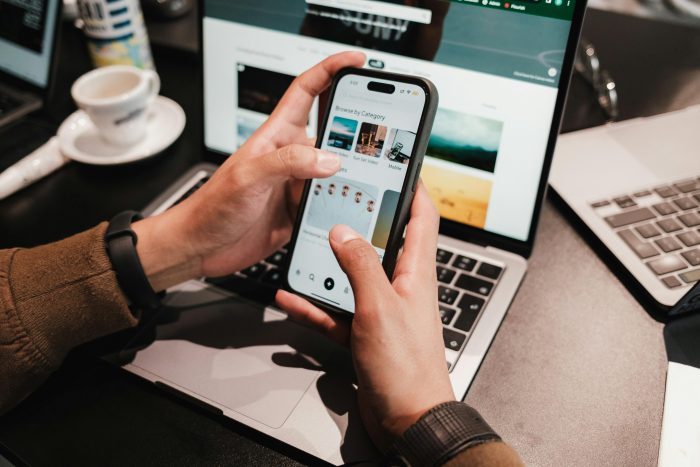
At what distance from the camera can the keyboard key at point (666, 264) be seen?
597 millimetres

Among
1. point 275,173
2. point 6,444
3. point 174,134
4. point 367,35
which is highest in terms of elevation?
point 367,35

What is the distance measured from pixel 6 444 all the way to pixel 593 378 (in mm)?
589

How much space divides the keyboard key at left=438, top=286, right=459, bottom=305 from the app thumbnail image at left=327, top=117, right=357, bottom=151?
0.63 ft

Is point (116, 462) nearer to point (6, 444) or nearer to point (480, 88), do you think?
point (6, 444)

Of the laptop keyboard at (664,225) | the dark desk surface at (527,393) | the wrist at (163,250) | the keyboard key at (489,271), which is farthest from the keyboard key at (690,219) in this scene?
the wrist at (163,250)

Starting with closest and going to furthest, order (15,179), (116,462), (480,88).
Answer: (116,462) → (480,88) → (15,179)

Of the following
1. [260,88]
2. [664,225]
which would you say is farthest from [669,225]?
[260,88]

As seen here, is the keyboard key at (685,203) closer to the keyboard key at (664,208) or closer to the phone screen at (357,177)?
the keyboard key at (664,208)

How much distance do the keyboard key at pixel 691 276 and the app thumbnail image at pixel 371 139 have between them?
377 mm

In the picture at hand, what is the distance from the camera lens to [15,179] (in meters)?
0.75

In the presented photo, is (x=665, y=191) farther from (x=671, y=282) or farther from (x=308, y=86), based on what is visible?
(x=308, y=86)

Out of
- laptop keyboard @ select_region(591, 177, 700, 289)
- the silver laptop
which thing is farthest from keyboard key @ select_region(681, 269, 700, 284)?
the silver laptop

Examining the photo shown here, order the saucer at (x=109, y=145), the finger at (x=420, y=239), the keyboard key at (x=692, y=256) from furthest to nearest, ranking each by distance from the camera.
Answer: the saucer at (x=109, y=145) → the keyboard key at (x=692, y=256) → the finger at (x=420, y=239)

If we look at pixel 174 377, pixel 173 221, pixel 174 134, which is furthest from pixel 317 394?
pixel 174 134
